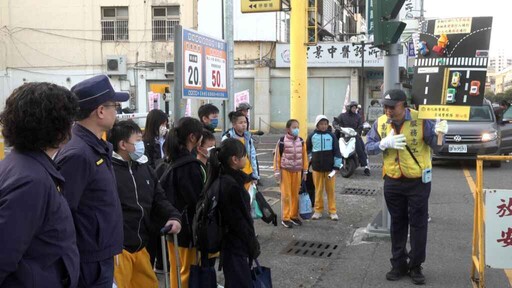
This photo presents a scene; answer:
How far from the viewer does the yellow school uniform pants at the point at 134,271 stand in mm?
3445

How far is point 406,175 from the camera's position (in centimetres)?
504

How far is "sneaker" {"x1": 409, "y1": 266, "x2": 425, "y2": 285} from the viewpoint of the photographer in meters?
4.96

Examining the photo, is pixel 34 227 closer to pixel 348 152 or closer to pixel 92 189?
pixel 92 189

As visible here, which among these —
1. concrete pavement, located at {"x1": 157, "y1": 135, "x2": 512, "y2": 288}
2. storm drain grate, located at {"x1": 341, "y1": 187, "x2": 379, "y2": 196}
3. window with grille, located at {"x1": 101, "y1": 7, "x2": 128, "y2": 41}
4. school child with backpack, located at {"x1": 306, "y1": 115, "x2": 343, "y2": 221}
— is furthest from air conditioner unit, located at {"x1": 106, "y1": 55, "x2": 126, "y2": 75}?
school child with backpack, located at {"x1": 306, "y1": 115, "x2": 343, "y2": 221}

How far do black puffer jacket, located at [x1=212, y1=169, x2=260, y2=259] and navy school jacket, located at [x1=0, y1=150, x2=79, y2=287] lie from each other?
172cm

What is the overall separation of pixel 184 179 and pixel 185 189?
0.09 m

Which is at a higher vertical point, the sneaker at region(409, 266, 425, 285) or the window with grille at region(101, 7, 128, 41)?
the window with grille at region(101, 7, 128, 41)

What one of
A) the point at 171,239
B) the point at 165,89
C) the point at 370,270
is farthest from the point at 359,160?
the point at 171,239

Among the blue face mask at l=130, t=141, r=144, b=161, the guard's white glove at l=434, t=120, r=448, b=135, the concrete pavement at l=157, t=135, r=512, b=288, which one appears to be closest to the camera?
the blue face mask at l=130, t=141, r=144, b=161

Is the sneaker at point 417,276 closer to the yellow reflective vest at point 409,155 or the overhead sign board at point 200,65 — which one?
the yellow reflective vest at point 409,155

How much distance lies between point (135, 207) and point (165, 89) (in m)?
10.8

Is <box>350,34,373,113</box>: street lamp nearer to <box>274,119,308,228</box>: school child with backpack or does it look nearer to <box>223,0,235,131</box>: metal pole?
<box>223,0,235,131</box>: metal pole

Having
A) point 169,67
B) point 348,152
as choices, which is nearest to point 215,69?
point 348,152

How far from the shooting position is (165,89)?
13930 millimetres
